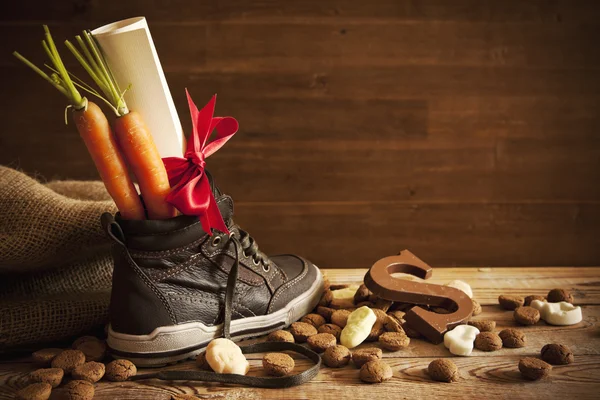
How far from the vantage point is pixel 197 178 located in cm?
99

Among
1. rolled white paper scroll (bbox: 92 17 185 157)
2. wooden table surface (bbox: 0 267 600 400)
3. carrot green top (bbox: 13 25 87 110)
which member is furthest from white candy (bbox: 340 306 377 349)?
carrot green top (bbox: 13 25 87 110)

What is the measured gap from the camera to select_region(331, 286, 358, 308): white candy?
123 cm

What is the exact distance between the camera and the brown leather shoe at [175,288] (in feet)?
3.17

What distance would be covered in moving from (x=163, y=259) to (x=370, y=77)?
113 centimetres

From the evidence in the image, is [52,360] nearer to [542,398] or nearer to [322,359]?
[322,359]

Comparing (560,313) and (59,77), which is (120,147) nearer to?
(59,77)

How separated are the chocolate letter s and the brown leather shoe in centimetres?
23

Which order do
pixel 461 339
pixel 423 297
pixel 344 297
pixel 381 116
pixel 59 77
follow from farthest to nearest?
pixel 381 116
pixel 344 297
pixel 423 297
pixel 461 339
pixel 59 77

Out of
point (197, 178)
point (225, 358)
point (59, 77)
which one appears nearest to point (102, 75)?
point (59, 77)

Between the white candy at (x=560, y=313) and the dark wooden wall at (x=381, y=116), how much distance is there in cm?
90

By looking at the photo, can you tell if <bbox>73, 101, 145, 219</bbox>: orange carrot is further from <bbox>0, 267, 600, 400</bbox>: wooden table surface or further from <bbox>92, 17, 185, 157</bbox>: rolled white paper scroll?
<bbox>0, 267, 600, 400</bbox>: wooden table surface

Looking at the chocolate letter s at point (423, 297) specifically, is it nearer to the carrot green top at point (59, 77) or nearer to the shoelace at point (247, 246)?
the shoelace at point (247, 246)

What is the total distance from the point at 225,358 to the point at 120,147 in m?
0.34

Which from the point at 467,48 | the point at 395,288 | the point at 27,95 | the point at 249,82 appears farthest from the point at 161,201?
the point at 467,48
